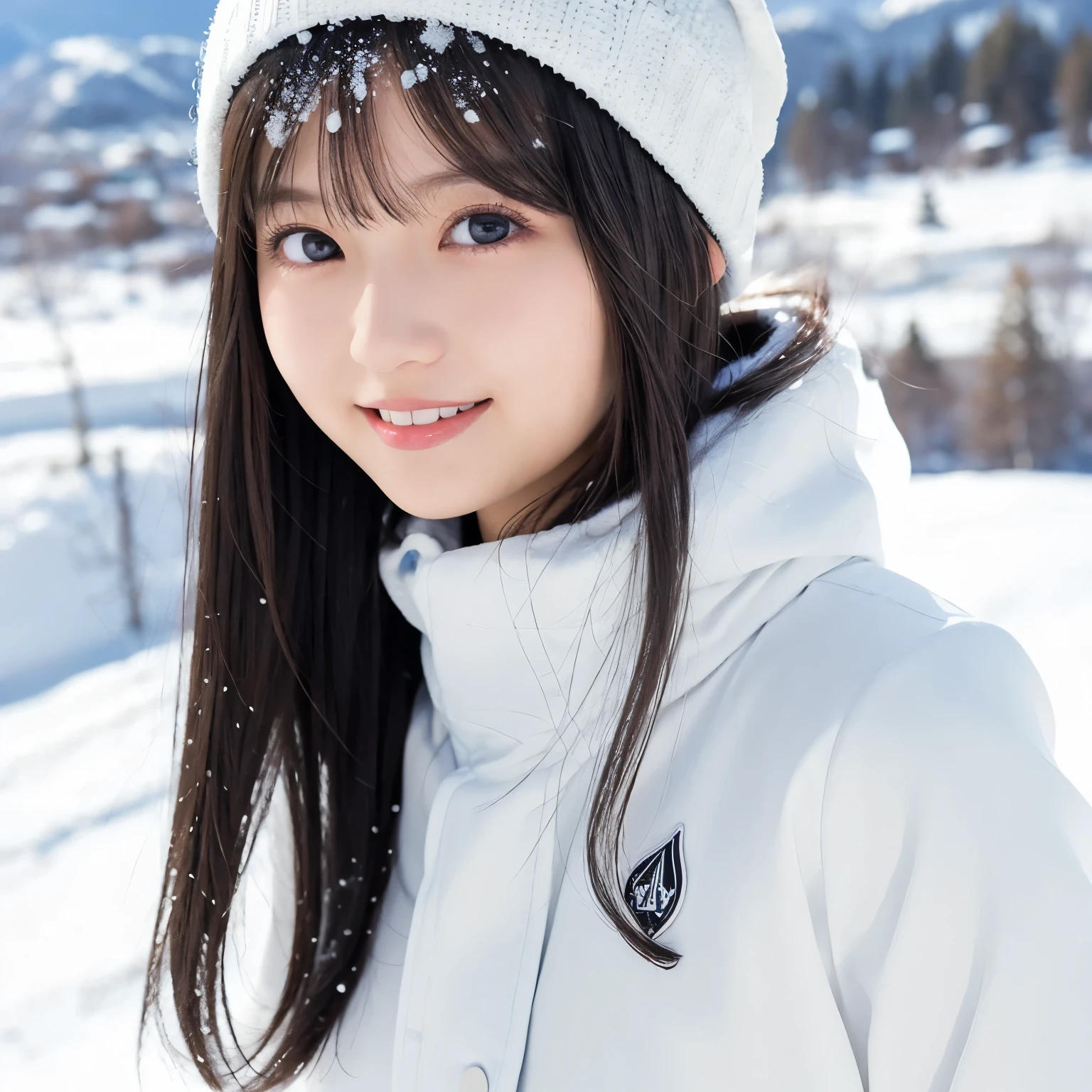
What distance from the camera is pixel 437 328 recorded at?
73 cm

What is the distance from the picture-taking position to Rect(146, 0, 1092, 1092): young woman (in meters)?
0.59

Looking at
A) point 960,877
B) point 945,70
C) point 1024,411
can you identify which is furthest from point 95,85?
point 945,70

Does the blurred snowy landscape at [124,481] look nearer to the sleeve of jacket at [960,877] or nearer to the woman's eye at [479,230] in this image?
the sleeve of jacket at [960,877]

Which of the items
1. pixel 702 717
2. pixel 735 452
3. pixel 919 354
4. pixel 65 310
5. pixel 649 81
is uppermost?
pixel 649 81

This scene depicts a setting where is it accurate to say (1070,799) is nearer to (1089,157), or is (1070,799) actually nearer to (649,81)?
(649,81)

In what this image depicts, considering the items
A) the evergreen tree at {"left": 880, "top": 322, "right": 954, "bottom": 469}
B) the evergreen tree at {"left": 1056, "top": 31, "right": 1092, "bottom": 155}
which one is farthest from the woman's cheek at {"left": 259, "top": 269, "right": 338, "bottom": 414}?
the evergreen tree at {"left": 1056, "top": 31, "right": 1092, "bottom": 155}

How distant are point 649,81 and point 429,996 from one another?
0.79 meters

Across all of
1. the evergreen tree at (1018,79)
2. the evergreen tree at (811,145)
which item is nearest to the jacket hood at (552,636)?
the evergreen tree at (811,145)

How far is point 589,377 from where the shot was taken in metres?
0.78

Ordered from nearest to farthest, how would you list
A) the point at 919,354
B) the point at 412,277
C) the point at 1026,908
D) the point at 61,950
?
the point at 1026,908
the point at 412,277
the point at 61,950
the point at 919,354

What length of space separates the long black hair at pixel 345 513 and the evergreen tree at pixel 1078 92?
9.85 meters

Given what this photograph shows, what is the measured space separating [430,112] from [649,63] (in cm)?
19

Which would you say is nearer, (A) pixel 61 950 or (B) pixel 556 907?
(B) pixel 556 907

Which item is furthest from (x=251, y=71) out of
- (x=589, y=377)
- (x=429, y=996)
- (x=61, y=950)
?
(x=61, y=950)
